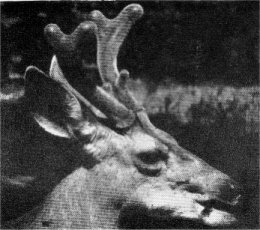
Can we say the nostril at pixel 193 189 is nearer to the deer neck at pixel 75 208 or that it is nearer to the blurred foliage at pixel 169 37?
the deer neck at pixel 75 208

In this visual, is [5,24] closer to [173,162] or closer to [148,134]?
[148,134]

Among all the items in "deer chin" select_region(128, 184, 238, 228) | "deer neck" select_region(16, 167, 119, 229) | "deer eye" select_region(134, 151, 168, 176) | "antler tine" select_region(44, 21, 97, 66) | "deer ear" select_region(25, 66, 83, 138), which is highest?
"antler tine" select_region(44, 21, 97, 66)

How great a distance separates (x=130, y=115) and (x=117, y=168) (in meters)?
0.25

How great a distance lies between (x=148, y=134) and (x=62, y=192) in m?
0.46

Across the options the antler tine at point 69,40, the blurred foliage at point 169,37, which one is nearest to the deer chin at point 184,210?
the blurred foliage at point 169,37

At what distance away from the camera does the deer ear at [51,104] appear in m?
2.35

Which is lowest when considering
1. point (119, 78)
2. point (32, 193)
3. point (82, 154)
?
point (32, 193)

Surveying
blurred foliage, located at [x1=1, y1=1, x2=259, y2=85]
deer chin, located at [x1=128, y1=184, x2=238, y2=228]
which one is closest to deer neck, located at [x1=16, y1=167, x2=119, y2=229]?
deer chin, located at [x1=128, y1=184, x2=238, y2=228]

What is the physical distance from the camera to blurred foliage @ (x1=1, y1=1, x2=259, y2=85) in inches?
99.5

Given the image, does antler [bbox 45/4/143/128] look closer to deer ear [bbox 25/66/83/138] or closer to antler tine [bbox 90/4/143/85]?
antler tine [bbox 90/4/143/85]

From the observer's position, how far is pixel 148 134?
94.8 inches

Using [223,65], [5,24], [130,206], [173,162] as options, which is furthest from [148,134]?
[5,24]

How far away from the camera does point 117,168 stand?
235 cm

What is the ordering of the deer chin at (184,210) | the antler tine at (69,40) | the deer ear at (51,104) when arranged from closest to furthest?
the deer chin at (184,210)
the deer ear at (51,104)
the antler tine at (69,40)
